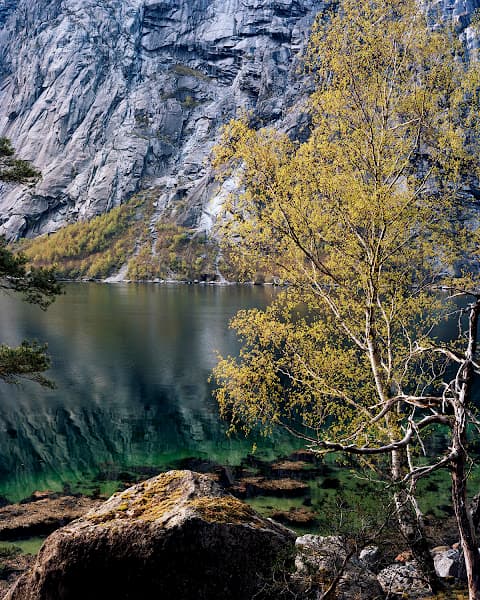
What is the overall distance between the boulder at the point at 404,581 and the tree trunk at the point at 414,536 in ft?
0.60

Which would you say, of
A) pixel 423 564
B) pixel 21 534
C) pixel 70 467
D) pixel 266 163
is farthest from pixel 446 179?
pixel 70 467

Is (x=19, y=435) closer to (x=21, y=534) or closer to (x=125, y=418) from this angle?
(x=125, y=418)

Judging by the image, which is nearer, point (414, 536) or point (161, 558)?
point (161, 558)

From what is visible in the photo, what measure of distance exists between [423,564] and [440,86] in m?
11.2

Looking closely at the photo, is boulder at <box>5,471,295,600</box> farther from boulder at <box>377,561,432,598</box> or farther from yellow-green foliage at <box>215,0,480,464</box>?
yellow-green foliage at <box>215,0,480,464</box>

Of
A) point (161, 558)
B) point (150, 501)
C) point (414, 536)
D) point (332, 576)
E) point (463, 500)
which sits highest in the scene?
point (463, 500)

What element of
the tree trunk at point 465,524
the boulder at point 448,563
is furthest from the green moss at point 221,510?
the boulder at point 448,563

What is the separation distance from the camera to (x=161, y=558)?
6625 millimetres

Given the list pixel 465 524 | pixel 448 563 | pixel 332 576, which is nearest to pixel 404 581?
pixel 448 563

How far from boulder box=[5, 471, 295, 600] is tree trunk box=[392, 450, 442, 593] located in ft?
9.13

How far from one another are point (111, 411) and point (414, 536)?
2540 centimetres

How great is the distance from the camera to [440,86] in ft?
39.4

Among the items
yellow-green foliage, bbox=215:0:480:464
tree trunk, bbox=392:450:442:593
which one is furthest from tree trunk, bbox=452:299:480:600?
yellow-green foliage, bbox=215:0:480:464

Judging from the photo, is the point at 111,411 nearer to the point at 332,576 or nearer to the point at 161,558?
the point at 161,558
